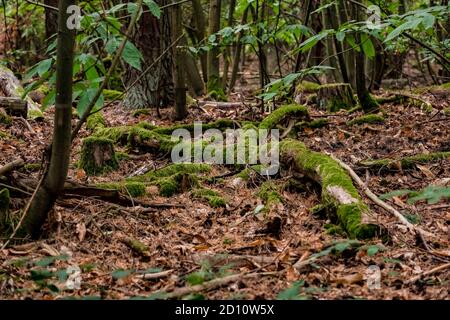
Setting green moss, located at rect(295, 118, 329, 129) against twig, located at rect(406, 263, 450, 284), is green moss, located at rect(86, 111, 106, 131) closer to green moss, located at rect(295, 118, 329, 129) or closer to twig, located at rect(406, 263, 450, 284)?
green moss, located at rect(295, 118, 329, 129)

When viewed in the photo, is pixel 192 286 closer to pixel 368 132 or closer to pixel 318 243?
pixel 318 243

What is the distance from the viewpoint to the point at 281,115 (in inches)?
274

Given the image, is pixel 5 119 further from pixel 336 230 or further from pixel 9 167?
pixel 336 230

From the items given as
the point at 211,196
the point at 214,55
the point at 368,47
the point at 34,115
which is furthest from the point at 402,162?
the point at 214,55

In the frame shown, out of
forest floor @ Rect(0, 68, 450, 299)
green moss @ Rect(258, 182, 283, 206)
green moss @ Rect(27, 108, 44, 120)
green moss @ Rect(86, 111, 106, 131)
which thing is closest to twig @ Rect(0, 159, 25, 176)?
forest floor @ Rect(0, 68, 450, 299)

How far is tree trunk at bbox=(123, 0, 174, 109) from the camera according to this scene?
27.1 ft

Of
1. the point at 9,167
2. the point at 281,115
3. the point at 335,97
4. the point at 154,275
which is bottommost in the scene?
the point at 154,275

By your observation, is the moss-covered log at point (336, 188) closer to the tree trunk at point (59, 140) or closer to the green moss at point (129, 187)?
the green moss at point (129, 187)

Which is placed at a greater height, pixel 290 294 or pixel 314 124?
pixel 314 124

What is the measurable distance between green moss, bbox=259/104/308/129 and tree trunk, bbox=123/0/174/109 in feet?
6.36

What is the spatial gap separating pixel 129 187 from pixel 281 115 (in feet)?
8.79

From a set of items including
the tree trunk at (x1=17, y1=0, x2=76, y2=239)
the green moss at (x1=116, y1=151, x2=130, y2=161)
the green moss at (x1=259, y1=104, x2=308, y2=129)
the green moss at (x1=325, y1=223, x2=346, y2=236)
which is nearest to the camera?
the tree trunk at (x1=17, y1=0, x2=76, y2=239)

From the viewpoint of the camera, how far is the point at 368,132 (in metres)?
7.00

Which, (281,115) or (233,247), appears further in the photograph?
(281,115)
